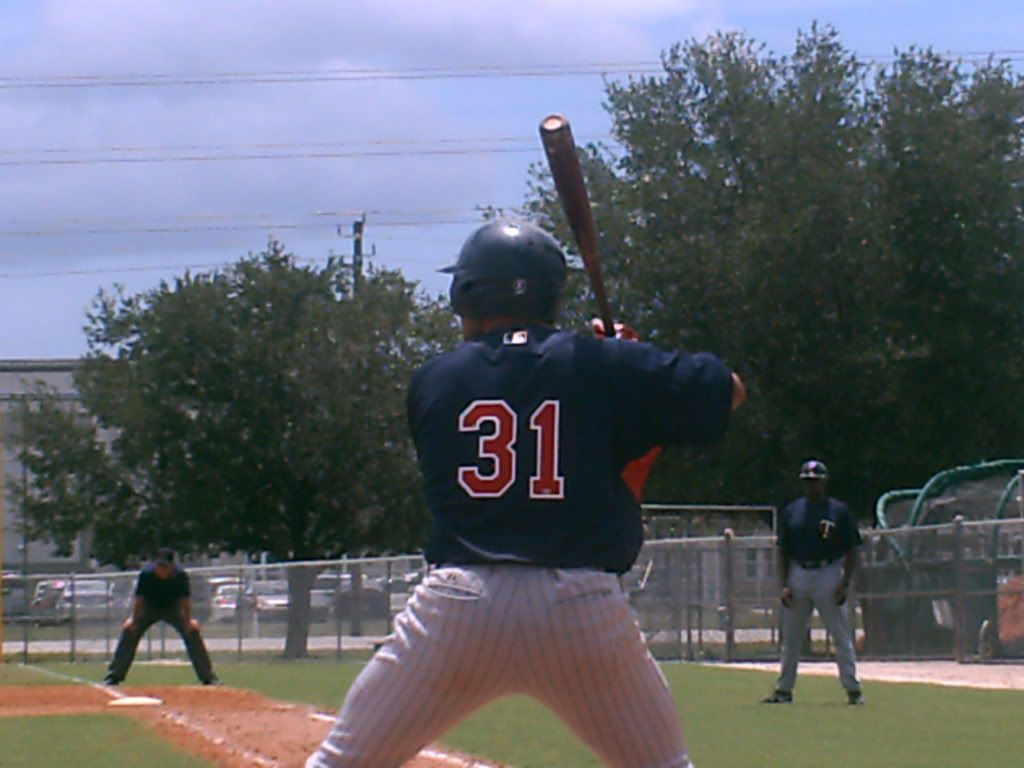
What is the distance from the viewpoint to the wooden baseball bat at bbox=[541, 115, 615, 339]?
509cm

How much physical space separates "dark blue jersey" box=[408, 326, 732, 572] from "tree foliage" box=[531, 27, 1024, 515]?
91.5 ft

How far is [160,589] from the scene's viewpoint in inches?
841

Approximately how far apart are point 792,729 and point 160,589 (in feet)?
35.4

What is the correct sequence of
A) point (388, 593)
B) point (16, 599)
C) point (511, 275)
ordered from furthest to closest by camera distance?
1. point (16, 599)
2. point (388, 593)
3. point (511, 275)

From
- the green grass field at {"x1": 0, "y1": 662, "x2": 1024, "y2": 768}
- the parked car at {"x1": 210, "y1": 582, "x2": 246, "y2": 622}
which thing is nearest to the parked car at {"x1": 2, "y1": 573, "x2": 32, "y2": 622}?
the parked car at {"x1": 210, "y1": 582, "x2": 246, "y2": 622}

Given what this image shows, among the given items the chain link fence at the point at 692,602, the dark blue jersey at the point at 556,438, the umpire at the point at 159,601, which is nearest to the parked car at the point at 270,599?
the chain link fence at the point at 692,602

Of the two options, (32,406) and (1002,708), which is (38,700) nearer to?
(1002,708)

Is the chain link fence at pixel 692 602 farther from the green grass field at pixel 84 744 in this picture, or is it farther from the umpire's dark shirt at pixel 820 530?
the green grass field at pixel 84 744

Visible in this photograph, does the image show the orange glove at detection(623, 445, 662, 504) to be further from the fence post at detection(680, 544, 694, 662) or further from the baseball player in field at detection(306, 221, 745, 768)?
the fence post at detection(680, 544, 694, 662)

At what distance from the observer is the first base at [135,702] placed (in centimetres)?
1639

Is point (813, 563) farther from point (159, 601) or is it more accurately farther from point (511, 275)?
point (511, 275)

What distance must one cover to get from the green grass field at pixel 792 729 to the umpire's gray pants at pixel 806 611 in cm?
34

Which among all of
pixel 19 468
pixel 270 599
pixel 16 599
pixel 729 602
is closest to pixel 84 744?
pixel 729 602

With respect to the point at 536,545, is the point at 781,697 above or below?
below
